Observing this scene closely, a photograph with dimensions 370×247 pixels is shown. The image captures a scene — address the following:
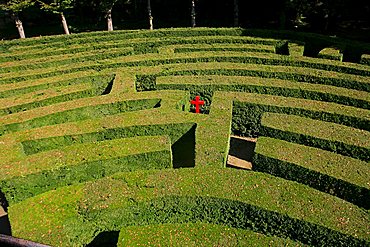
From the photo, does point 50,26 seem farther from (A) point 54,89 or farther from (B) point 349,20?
(B) point 349,20

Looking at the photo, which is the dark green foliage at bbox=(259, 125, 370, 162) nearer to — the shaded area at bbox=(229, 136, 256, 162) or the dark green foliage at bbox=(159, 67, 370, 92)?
the shaded area at bbox=(229, 136, 256, 162)

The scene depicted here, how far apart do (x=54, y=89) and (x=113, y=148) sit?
25.3 feet

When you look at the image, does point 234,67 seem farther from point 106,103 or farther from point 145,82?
point 106,103

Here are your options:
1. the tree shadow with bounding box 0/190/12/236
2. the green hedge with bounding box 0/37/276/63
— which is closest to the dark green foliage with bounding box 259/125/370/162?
the tree shadow with bounding box 0/190/12/236

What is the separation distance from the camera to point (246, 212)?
10016 millimetres

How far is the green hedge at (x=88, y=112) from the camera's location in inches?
604

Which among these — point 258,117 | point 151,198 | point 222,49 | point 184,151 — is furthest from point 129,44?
point 151,198

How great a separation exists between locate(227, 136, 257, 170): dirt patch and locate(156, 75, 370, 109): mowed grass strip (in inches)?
103

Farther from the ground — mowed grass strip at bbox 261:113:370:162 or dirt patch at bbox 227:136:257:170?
mowed grass strip at bbox 261:113:370:162

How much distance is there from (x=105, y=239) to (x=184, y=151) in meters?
5.64

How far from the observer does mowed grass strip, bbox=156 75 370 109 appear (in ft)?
52.3

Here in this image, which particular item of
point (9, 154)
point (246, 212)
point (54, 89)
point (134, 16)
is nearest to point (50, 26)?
point (134, 16)

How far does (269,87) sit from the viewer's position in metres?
16.9

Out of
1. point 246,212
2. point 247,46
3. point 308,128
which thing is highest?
point 247,46
